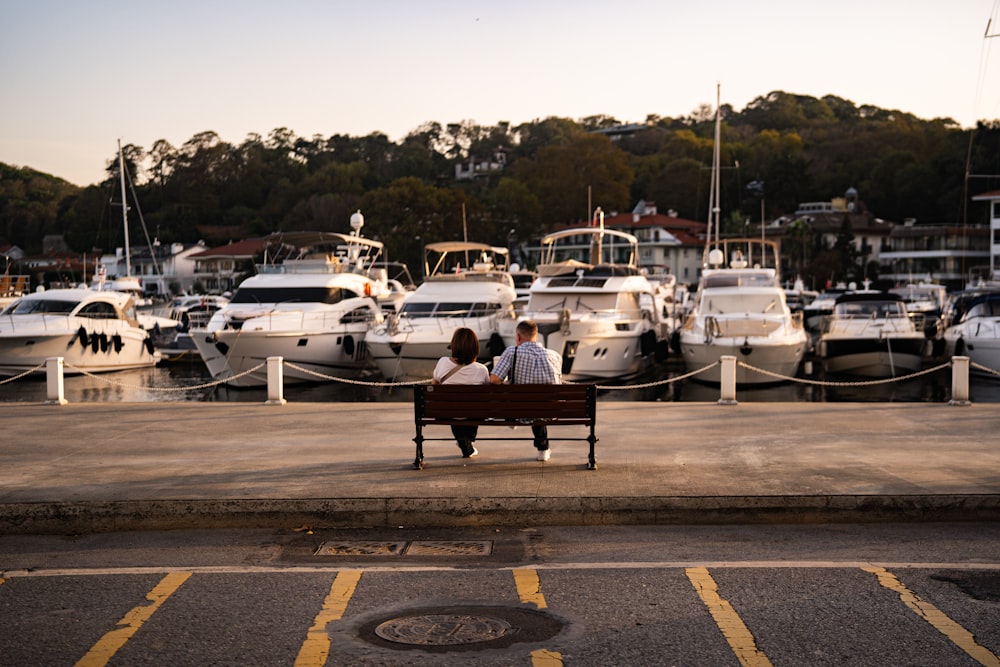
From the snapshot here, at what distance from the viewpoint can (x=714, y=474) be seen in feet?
36.4

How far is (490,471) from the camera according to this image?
11.3 meters

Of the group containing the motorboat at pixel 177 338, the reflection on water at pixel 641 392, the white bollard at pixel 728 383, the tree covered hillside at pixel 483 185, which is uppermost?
the tree covered hillside at pixel 483 185

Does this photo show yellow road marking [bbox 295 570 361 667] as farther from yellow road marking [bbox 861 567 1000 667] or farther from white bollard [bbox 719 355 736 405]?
white bollard [bbox 719 355 736 405]

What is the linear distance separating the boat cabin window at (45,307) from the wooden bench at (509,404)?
27.7 m

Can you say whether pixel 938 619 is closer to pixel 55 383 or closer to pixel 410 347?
pixel 55 383

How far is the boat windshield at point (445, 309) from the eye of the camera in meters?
32.8

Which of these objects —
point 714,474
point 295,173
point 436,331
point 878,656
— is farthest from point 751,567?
point 295,173

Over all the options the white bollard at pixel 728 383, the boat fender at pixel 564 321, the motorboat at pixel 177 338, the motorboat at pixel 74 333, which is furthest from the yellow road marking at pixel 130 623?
the motorboat at pixel 177 338

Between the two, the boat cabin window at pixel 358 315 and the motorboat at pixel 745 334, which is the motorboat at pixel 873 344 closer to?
the motorboat at pixel 745 334

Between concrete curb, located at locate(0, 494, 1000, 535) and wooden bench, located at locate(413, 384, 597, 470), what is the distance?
5.58ft

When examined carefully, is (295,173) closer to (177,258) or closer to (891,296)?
(177,258)

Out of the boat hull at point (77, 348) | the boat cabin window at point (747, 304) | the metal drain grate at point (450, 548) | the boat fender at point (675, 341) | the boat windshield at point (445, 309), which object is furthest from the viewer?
the boat fender at point (675, 341)

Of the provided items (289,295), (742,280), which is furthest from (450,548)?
(742,280)

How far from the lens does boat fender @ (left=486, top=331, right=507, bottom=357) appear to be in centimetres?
3203
